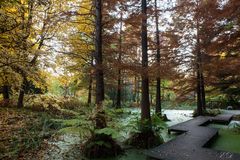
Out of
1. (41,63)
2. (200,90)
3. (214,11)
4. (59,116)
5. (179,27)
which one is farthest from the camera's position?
(200,90)

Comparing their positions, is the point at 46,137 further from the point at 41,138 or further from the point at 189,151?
the point at 189,151

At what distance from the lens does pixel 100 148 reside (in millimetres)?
6711

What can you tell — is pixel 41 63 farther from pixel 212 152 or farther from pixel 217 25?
A: pixel 217 25

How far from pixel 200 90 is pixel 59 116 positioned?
9896mm

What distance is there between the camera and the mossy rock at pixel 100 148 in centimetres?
662

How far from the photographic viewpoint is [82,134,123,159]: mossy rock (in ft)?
21.7

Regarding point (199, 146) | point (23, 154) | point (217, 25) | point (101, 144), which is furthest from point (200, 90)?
point (23, 154)

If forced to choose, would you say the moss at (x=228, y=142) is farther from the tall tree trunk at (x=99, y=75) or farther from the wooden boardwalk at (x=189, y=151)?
the tall tree trunk at (x=99, y=75)

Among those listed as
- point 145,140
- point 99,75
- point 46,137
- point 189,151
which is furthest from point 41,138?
point 189,151

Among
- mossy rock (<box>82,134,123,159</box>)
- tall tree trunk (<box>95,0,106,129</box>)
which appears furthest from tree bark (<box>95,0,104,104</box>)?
mossy rock (<box>82,134,123,159</box>)

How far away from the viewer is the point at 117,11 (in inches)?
321

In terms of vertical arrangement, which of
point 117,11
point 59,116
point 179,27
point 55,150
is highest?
point 179,27

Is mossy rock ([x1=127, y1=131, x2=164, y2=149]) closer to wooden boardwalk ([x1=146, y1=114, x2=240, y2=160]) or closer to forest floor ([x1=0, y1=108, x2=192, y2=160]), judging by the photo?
forest floor ([x1=0, y1=108, x2=192, y2=160])

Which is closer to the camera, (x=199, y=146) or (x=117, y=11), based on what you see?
(x=199, y=146)
